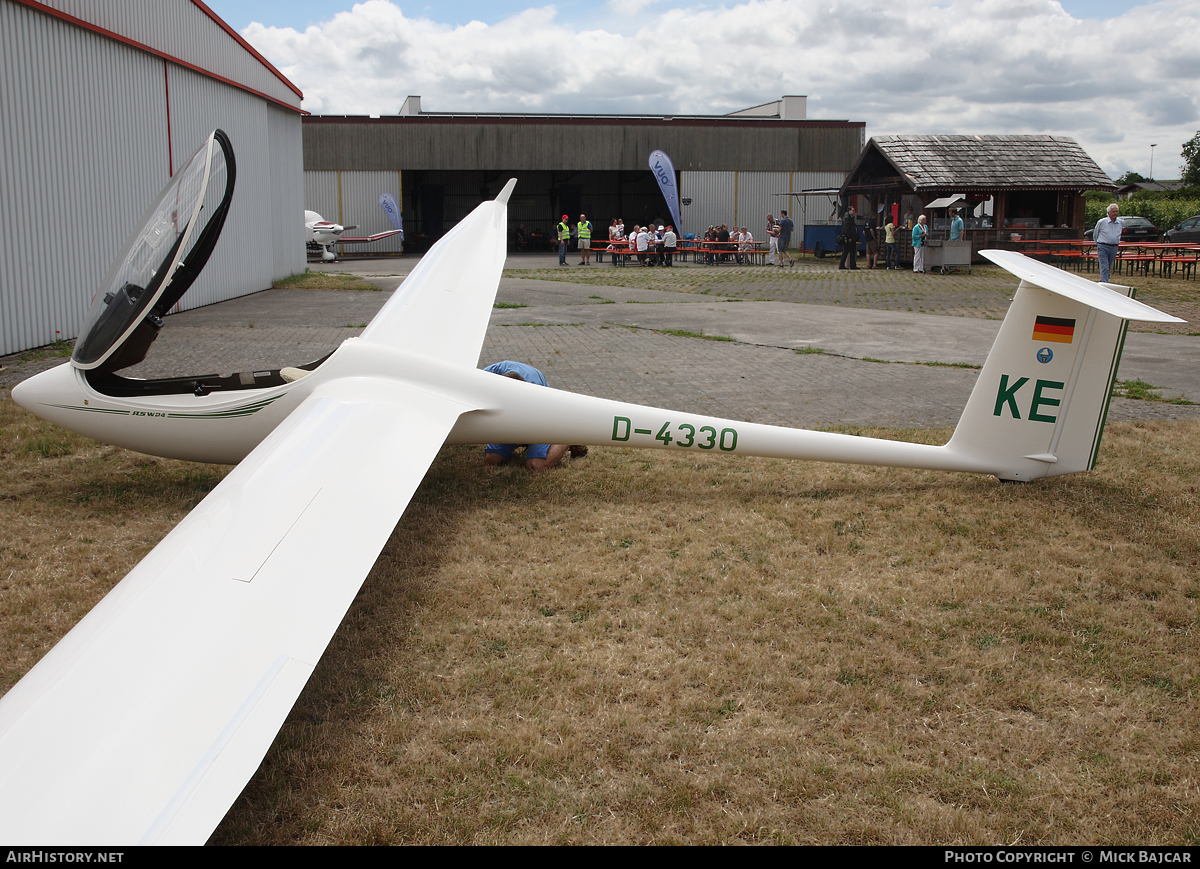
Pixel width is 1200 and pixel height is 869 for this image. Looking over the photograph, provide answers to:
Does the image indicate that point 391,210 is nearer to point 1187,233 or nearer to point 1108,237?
point 1108,237

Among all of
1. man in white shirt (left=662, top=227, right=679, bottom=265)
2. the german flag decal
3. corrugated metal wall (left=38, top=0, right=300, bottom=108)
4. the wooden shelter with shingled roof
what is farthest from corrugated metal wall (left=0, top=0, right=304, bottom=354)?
the wooden shelter with shingled roof

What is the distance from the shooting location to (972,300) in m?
18.5

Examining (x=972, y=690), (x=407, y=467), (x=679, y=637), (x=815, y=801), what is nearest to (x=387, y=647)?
(x=407, y=467)

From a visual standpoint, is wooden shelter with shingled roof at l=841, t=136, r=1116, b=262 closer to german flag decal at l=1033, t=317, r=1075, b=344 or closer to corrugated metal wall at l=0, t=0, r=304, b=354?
corrugated metal wall at l=0, t=0, r=304, b=354

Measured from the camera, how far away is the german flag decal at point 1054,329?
5148 mm

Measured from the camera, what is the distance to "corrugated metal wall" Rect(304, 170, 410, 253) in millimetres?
39312

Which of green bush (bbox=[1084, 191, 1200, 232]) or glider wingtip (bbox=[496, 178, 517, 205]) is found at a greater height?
green bush (bbox=[1084, 191, 1200, 232])

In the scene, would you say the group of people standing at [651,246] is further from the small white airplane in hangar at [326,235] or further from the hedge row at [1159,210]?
the hedge row at [1159,210]

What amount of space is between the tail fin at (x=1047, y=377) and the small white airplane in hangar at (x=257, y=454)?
0.04 feet

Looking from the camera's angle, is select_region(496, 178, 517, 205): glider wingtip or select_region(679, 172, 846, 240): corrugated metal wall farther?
select_region(679, 172, 846, 240): corrugated metal wall

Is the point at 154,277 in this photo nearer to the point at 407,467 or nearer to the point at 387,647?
the point at 407,467

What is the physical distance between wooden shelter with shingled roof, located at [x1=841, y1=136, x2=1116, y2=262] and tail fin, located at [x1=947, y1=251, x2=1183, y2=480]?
26116 mm

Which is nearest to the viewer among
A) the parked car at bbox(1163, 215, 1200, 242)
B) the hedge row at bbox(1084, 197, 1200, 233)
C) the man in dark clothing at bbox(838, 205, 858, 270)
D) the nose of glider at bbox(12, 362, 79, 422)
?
the nose of glider at bbox(12, 362, 79, 422)

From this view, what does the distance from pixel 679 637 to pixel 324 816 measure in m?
1.73
